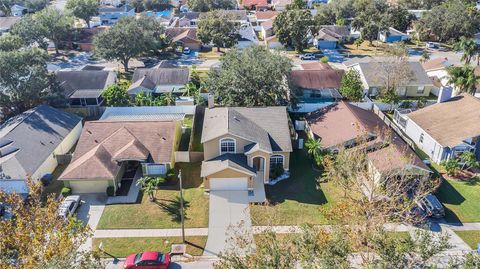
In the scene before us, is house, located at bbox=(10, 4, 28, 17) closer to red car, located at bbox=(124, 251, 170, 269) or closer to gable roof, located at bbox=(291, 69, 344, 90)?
gable roof, located at bbox=(291, 69, 344, 90)

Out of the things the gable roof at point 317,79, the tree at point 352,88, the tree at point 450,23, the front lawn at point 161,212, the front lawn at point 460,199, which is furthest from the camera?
the tree at point 450,23

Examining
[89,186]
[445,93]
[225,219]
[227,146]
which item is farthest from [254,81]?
[445,93]

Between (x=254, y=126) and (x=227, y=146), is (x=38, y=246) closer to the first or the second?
(x=227, y=146)

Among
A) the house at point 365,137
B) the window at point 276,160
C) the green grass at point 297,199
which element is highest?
the house at point 365,137

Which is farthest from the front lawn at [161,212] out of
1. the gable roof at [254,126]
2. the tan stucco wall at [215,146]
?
the gable roof at [254,126]

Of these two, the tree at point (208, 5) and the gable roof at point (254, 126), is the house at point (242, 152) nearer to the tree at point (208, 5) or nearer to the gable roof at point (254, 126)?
the gable roof at point (254, 126)

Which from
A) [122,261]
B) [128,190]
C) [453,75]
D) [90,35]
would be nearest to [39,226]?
[122,261]
